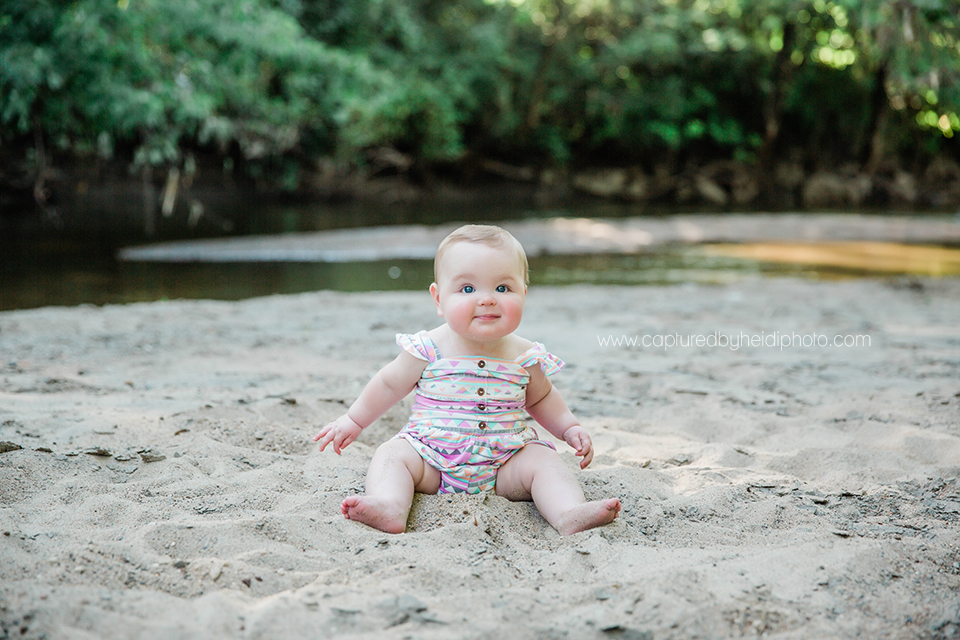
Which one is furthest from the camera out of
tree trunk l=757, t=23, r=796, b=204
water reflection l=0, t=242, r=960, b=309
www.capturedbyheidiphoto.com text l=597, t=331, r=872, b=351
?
tree trunk l=757, t=23, r=796, b=204

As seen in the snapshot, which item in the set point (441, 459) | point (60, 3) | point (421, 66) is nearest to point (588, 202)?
point (421, 66)

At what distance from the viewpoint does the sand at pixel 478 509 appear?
59.7 inches

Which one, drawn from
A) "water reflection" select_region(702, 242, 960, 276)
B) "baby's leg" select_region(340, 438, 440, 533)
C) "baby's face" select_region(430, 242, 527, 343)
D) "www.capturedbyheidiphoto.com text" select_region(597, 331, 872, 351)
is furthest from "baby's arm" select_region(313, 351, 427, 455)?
"water reflection" select_region(702, 242, 960, 276)

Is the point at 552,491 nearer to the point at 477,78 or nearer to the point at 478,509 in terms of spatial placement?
the point at 478,509

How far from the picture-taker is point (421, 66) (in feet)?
54.4

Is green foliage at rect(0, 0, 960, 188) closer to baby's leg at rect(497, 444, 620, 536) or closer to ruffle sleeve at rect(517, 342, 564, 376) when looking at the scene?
ruffle sleeve at rect(517, 342, 564, 376)

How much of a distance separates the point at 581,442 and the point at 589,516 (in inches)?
11.5

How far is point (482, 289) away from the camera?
6.98 ft

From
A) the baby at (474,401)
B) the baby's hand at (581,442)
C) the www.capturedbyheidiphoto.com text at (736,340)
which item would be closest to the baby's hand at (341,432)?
the baby at (474,401)

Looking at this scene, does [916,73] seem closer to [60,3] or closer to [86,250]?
[60,3]

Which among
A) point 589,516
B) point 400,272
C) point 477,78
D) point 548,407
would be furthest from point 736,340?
point 477,78

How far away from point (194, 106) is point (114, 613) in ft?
22.0

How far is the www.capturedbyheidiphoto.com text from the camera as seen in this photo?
4320 millimetres

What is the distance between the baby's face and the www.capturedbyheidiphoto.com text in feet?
7.37
